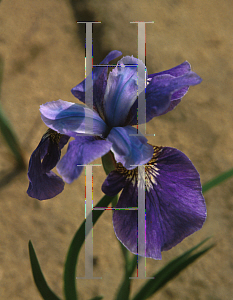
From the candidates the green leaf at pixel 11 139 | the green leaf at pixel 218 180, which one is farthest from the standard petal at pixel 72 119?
the green leaf at pixel 11 139

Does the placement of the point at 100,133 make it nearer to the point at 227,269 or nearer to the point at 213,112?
the point at 227,269

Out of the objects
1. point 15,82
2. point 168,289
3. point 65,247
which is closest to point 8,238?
point 65,247

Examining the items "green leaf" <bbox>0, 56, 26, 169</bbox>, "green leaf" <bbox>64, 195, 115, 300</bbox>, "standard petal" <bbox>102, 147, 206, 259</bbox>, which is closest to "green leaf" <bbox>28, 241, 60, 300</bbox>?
"green leaf" <bbox>64, 195, 115, 300</bbox>

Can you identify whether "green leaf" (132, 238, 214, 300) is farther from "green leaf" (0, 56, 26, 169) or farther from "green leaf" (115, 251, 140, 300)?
"green leaf" (0, 56, 26, 169)

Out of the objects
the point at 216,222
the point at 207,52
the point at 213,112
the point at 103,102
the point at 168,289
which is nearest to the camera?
the point at 103,102

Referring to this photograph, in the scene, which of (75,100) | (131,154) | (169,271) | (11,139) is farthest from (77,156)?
(75,100)

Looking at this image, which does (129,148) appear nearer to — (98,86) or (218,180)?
(98,86)

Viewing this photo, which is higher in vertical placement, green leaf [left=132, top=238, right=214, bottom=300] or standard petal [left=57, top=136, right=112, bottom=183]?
standard petal [left=57, top=136, right=112, bottom=183]
